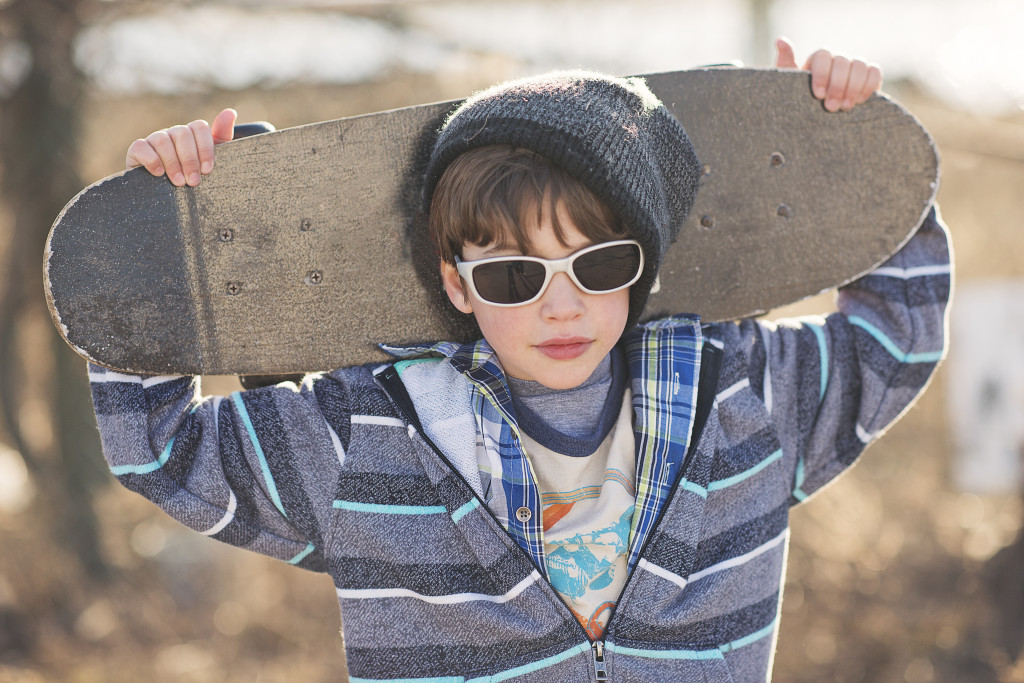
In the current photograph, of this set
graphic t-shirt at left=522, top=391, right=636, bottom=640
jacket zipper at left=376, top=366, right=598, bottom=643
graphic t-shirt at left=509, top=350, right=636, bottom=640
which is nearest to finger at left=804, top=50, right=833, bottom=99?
graphic t-shirt at left=509, top=350, right=636, bottom=640

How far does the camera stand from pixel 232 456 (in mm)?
1427

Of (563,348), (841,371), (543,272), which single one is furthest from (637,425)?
(841,371)

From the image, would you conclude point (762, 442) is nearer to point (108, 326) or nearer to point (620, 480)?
point (620, 480)

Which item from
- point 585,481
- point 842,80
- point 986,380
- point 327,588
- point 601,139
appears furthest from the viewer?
point 986,380

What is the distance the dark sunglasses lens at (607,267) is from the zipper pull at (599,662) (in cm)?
59

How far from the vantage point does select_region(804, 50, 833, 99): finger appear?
1.76m

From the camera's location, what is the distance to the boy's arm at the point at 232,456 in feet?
4.54

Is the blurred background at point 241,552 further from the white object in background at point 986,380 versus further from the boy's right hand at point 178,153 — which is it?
the boy's right hand at point 178,153

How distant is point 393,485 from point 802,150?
112cm

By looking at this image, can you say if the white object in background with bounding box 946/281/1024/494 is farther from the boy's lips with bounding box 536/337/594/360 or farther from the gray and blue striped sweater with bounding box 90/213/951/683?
the boy's lips with bounding box 536/337/594/360

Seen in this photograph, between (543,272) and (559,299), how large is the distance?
0.18 ft

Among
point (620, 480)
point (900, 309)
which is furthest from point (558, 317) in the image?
point (900, 309)

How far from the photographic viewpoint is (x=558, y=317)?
1.37 m

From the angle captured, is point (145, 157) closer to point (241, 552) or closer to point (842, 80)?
point (842, 80)
